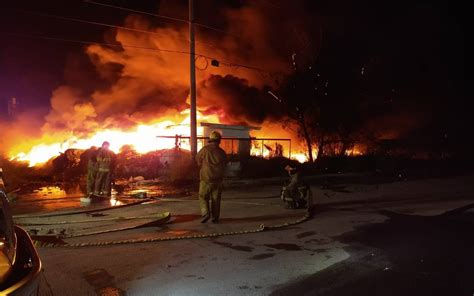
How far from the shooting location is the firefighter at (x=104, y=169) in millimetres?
12227

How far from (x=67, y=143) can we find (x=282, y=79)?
1143 cm

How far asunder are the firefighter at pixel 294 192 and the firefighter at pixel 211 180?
2.38 m

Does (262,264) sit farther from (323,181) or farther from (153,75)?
(153,75)

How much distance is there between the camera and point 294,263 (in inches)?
242

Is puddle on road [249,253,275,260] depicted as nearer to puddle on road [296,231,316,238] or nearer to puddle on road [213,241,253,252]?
puddle on road [213,241,253,252]

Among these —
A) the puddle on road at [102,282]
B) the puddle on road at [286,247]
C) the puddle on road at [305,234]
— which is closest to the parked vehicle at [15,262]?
the puddle on road at [102,282]

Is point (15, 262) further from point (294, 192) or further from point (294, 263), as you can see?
point (294, 192)

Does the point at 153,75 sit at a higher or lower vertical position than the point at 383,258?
higher

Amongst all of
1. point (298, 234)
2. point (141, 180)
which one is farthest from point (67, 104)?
point (298, 234)

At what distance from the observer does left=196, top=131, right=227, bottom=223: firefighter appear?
877 centimetres

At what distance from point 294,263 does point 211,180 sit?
3.07 meters

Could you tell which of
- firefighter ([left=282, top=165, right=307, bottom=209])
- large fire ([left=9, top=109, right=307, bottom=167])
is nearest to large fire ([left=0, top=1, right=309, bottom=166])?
large fire ([left=9, top=109, right=307, bottom=167])

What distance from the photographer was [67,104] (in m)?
24.3

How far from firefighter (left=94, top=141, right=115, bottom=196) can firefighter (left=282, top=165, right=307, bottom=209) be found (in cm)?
502
